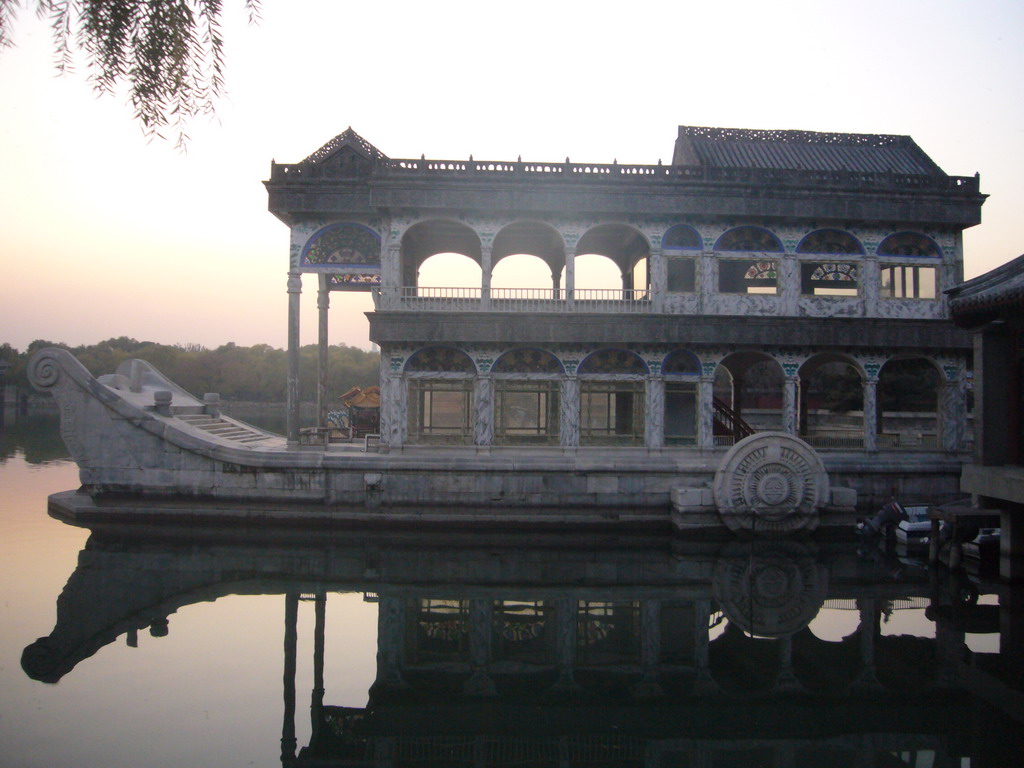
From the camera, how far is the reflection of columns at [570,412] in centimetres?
1848

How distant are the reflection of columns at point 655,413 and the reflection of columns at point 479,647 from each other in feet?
25.4

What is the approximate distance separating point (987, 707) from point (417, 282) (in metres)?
17.9

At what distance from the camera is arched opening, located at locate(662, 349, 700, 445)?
62.4 feet

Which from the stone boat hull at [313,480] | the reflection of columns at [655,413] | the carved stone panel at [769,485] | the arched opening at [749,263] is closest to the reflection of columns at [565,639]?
the stone boat hull at [313,480]

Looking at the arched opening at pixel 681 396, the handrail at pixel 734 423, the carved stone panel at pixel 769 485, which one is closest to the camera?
the carved stone panel at pixel 769 485

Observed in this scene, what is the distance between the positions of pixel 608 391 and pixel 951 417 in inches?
346

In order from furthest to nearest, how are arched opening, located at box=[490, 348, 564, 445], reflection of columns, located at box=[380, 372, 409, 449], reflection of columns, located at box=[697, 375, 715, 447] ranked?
reflection of columns, located at box=[697, 375, 715, 447] → arched opening, located at box=[490, 348, 564, 445] → reflection of columns, located at box=[380, 372, 409, 449]

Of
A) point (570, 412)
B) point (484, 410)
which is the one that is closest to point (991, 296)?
point (570, 412)

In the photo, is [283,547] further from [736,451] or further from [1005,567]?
[1005,567]

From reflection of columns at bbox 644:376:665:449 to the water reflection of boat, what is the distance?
321 cm

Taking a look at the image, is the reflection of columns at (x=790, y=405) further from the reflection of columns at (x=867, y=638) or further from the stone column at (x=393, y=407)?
the stone column at (x=393, y=407)

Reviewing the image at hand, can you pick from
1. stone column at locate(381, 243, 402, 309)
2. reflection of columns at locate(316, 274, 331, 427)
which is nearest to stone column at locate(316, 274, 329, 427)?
reflection of columns at locate(316, 274, 331, 427)

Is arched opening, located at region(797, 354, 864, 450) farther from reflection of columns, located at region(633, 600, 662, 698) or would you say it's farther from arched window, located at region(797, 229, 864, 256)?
reflection of columns, located at region(633, 600, 662, 698)

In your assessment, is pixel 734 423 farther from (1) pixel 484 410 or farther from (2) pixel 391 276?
(2) pixel 391 276
